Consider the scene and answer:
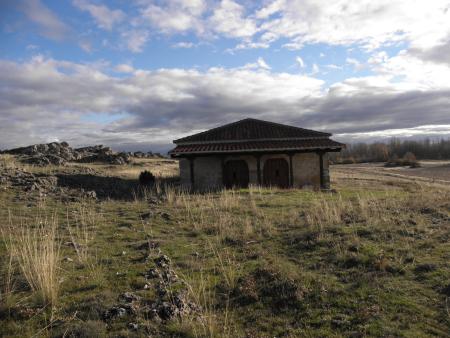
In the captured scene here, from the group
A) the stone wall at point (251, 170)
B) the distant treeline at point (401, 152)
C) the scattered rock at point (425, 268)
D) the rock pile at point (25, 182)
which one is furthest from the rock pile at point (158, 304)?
the distant treeline at point (401, 152)

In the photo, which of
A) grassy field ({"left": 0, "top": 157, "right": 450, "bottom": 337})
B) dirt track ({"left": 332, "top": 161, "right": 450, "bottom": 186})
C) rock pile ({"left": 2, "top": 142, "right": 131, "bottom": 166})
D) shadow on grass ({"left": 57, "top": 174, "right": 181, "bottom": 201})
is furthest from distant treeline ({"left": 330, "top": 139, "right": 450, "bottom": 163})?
grassy field ({"left": 0, "top": 157, "right": 450, "bottom": 337})

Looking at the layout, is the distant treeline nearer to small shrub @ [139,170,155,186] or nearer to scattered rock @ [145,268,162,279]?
small shrub @ [139,170,155,186]

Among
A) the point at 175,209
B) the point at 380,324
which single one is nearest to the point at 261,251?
the point at 380,324

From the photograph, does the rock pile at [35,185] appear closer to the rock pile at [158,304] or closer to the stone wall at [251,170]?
the stone wall at [251,170]

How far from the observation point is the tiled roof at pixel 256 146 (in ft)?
62.9

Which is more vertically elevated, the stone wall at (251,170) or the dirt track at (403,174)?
the stone wall at (251,170)

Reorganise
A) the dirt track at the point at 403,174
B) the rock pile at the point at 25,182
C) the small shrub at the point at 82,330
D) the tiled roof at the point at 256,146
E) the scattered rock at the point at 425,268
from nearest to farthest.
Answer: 1. the small shrub at the point at 82,330
2. the scattered rock at the point at 425,268
3. the rock pile at the point at 25,182
4. the tiled roof at the point at 256,146
5. the dirt track at the point at 403,174

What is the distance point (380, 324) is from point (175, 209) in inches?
322

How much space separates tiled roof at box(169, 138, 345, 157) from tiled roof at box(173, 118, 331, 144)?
44 centimetres

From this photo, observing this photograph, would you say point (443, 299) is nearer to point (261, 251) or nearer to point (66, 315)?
point (261, 251)

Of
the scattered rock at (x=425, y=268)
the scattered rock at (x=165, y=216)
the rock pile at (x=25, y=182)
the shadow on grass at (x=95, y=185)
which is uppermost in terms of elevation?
the rock pile at (x=25, y=182)

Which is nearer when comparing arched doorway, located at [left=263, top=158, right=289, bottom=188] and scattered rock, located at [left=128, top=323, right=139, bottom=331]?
scattered rock, located at [left=128, top=323, right=139, bottom=331]

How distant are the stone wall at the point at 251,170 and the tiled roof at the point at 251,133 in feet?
4.30

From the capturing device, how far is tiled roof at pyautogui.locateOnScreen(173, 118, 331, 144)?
69.2 feet
